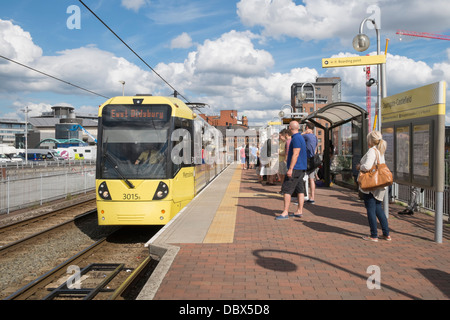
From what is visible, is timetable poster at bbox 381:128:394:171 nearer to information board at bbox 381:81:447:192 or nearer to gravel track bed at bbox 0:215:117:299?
information board at bbox 381:81:447:192

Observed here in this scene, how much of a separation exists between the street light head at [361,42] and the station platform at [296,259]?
416cm

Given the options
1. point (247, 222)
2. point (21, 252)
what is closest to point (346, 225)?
point (247, 222)

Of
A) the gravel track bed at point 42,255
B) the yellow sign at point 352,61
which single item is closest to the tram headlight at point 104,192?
the gravel track bed at point 42,255

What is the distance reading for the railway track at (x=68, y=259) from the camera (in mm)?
5785

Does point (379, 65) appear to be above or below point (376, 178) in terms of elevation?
above

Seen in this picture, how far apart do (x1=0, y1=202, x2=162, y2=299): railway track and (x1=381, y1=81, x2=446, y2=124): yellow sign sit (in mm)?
5313

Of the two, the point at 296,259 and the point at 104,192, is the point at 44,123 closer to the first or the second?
the point at 104,192

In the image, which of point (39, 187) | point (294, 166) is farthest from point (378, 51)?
point (39, 187)

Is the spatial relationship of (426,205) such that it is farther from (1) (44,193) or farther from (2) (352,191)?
(1) (44,193)

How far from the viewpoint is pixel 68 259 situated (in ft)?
23.7

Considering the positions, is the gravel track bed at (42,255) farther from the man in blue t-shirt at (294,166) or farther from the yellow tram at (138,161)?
the man in blue t-shirt at (294,166)

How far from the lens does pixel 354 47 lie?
10.1 meters

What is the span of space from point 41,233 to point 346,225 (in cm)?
708

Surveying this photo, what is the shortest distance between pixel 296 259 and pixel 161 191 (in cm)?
388
